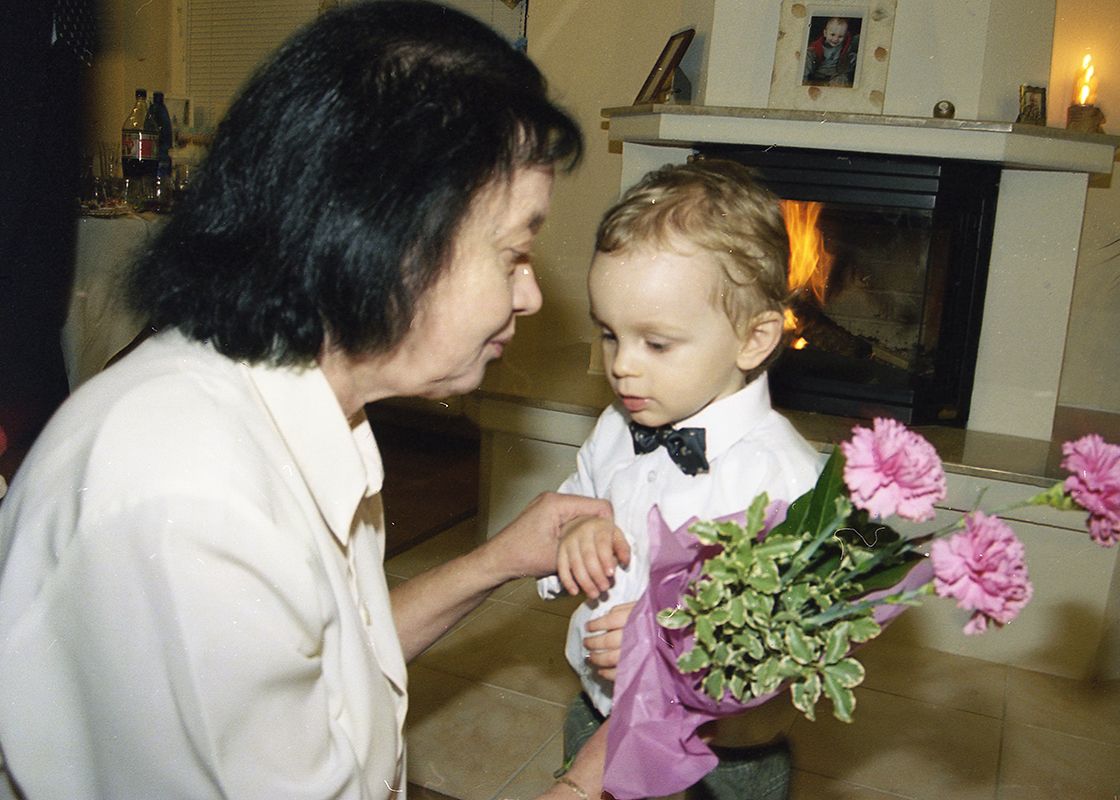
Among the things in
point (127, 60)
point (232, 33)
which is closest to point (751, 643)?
point (232, 33)

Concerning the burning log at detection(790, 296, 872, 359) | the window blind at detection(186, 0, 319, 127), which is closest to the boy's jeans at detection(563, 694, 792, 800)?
the burning log at detection(790, 296, 872, 359)

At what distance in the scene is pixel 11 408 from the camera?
6.31 ft

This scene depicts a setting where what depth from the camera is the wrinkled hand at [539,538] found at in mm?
1222

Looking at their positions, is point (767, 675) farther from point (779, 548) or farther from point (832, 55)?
point (832, 55)

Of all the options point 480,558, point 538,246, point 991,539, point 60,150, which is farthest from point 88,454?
point 538,246

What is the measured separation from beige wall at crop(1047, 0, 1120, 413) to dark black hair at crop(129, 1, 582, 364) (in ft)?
7.49

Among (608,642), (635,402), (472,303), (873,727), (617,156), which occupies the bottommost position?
(873,727)

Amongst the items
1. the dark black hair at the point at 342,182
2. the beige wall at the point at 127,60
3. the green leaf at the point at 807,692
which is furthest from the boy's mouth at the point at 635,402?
the beige wall at the point at 127,60

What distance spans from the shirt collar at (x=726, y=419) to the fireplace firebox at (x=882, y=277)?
1482 mm

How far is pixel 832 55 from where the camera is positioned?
100 inches

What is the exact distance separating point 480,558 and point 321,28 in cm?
65

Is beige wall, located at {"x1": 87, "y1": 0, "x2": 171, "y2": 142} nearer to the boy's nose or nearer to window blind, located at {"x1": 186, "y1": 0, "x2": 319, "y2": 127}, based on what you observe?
window blind, located at {"x1": 186, "y1": 0, "x2": 319, "y2": 127}

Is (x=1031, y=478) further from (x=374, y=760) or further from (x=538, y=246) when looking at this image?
(x=374, y=760)

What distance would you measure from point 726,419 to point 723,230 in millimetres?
238
